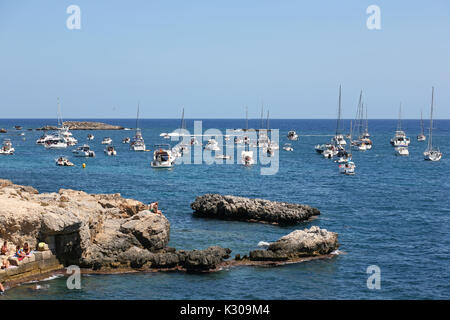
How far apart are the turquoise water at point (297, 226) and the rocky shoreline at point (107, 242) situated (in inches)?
46.8

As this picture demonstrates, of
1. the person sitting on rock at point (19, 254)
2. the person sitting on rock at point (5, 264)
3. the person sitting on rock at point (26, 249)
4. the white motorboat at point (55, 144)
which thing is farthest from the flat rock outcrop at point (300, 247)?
the white motorboat at point (55, 144)

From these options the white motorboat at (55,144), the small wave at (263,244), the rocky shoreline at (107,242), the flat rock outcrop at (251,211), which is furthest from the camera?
the white motorboat at (55,144)

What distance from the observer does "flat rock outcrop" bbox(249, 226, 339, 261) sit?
36.2 meters

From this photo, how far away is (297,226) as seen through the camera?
4781cm

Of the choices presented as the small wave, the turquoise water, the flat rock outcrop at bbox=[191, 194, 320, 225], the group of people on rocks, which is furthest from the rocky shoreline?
the flat rock outcrop at bbox=[191, 194, 320, 225]

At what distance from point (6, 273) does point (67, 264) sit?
4.17m

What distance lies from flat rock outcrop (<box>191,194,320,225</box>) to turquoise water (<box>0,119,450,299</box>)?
156 centimetres

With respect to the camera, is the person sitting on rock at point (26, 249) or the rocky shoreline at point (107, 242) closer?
the person sitting on rock at point (26, 249)

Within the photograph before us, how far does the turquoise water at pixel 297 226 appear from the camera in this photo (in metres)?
31.0

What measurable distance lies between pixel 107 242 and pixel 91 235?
1200 millimetres

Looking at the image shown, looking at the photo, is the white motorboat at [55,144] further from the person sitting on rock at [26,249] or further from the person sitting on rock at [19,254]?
the person sitting on rock at [19,254]

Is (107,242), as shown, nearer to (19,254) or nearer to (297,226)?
(19,254)

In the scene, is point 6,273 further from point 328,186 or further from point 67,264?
point 328,186
